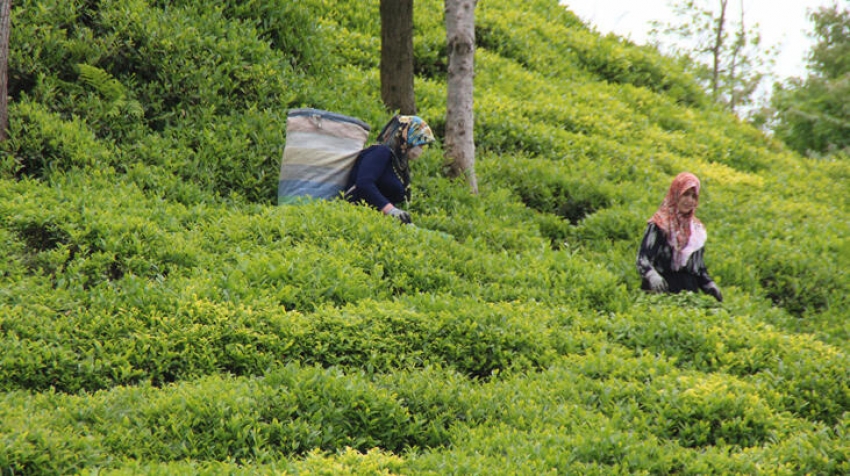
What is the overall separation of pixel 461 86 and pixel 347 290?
161 inches

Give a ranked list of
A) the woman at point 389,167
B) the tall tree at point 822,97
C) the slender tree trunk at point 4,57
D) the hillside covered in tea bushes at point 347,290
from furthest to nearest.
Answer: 1. the tall tree at point 822,97
2. the woman at point 389,167
3. the slender tree trunk at point 4,57
4. the hillside covered in tea bushes at point 347,290

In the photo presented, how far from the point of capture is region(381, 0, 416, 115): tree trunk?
11.3 m

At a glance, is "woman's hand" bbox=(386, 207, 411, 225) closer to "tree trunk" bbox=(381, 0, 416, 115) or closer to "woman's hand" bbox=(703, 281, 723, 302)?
"tree trunk" bbox=(381, 0, 416, 115)

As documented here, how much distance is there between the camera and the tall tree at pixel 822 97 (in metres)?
22.8

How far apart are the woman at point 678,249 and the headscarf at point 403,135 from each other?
272cm

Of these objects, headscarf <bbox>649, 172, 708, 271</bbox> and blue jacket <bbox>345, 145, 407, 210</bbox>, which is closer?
headscarf <bbox>649, 172, 708, 271</bbox>

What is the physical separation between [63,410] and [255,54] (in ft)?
22.3

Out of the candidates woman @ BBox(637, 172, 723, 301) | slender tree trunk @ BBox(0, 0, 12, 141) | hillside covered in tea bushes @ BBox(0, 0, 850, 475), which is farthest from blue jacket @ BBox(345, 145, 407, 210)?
slender tree trunk @ BBox(0, 0, 12, 141)

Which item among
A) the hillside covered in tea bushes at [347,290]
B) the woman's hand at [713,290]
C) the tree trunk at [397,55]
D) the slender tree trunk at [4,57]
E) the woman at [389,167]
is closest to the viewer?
the hillside covered in tea bushes at [347,290]

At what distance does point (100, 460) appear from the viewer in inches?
194

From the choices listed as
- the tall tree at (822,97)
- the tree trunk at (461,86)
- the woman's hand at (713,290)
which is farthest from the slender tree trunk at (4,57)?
the tall tree at (822,97)

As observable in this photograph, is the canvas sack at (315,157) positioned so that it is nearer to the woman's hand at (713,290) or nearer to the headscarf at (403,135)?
the headscarf at (403,135)

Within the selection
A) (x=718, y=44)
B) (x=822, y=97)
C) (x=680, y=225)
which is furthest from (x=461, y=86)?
(x=718, y=44)

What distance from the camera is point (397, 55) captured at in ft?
37.1
